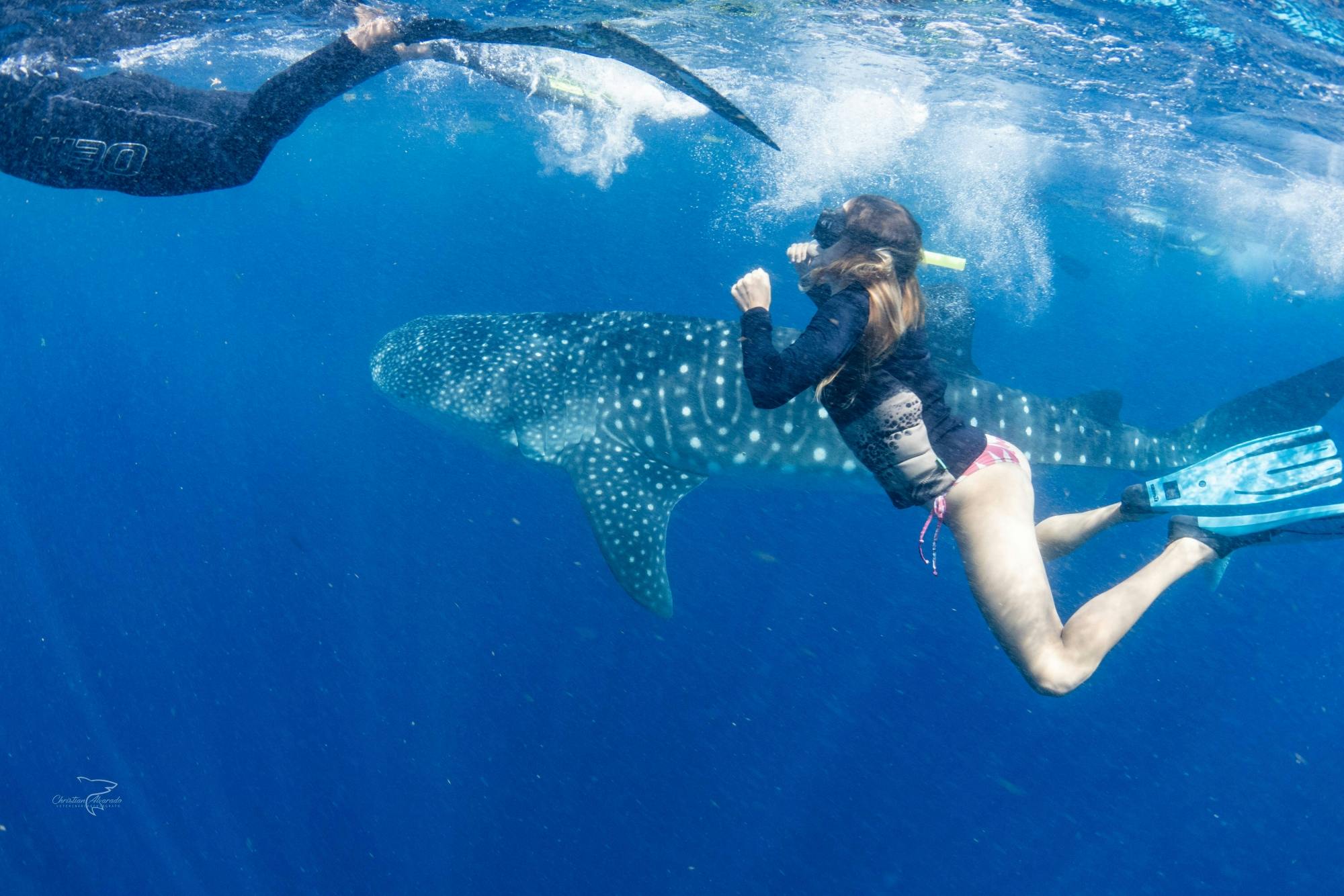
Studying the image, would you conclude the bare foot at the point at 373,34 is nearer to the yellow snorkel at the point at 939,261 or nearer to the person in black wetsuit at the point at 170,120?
the person in black wetsuit at the point at 170,120

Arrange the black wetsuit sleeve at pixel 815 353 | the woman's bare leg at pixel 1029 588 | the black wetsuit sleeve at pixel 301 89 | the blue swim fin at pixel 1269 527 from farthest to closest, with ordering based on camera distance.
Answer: the black wetsuit sleeve at pixel 301 89 < the blue swim fin at pixel 1269 527 < the woman's bare leg at pixel 1029 588 < the black wetsuit sleeve at pixel 815 353

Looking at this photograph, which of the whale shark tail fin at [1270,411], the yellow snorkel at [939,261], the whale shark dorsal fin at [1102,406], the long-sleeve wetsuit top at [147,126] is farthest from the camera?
the whale shark dorsal fin at [1102,406]

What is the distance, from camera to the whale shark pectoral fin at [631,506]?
6.25 meters

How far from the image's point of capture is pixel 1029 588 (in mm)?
3525

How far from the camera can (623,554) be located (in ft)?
20.9

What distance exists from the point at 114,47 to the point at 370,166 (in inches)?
2927

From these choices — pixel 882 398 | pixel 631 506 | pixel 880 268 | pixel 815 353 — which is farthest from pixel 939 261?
pixel 631 506

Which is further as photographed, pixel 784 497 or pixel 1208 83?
pixel 1208 83

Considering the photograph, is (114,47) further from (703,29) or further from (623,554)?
(623,554)

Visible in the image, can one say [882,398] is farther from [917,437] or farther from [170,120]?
[170,120]

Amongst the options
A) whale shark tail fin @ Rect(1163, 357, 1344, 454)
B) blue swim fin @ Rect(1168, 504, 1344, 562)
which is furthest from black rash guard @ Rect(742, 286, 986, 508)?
whale shark tail fin @ Rect(1163, 357, 1344, 454)

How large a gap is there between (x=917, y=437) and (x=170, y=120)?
702 cm

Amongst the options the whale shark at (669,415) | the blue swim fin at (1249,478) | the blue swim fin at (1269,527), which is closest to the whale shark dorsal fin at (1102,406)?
the whale shark at (669,415)

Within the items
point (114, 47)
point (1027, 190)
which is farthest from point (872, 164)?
point (114, 47)
